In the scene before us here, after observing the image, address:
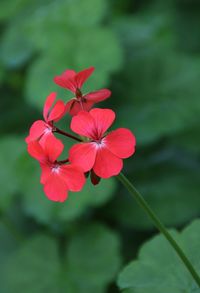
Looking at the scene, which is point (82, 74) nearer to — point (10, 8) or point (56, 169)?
point (56, 169)

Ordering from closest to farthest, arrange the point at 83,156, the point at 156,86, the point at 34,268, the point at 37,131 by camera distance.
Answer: the point at 83,156, the point at 37,131, the point at 34,268, the point at 156,86

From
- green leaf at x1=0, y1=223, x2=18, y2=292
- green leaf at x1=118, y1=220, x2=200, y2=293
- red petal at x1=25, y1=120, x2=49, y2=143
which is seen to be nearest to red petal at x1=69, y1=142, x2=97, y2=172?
red petal at x1=25, y1=120, x2=49, y2=143

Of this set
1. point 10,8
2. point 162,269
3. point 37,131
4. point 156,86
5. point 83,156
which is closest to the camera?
point 83,156

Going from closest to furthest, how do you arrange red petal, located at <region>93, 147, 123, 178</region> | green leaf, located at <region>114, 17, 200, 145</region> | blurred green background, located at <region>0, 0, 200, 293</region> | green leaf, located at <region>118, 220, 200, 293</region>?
red petal, located at <region>93, 147, 123, 178</region>, green leaf, located at <region>118, 220, 200, 293</region>, blurred green background, located at <region>0, 0, 200, 293</region>, green leaf, located at <region>114, 17, 200, 145</region>

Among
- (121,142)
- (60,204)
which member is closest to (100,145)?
(121,142)

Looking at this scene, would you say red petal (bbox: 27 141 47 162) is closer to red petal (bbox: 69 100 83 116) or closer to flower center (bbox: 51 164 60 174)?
flower center (bbox: 51 164 60 174)

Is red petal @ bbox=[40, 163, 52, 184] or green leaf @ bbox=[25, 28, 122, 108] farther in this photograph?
green leaf @ bbox=[25, 28, 122, 108]
